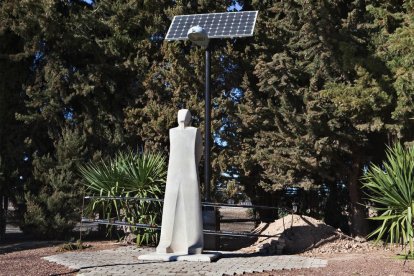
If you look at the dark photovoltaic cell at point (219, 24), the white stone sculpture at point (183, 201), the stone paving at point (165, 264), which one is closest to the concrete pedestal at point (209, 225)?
the stone paving at point (165, 264)

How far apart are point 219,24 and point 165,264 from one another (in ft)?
19.1

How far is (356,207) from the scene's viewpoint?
1375 cm

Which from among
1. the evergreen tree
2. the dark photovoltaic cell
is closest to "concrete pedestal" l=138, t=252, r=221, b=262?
the dark photovoltaic cell

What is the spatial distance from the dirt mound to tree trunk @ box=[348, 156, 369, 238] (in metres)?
1.35

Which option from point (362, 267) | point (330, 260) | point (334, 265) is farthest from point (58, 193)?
point (362, 267)

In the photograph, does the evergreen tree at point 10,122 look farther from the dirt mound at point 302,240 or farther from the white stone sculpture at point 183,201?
the dirt mound at point 302,240

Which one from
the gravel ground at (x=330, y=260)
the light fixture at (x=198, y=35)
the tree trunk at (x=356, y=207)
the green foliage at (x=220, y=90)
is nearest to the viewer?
Result: the gravel ground at (x=330, y=260)

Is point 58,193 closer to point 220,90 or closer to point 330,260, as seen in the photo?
point 220,90

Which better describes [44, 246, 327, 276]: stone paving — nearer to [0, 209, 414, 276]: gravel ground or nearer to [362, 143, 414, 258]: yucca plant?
[0, 209, 414, 276]: gravel ground

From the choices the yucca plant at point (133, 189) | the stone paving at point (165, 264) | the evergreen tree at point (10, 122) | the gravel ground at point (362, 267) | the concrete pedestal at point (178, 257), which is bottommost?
the gravel ground at point (362, 267)

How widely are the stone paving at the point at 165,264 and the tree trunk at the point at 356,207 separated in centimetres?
406

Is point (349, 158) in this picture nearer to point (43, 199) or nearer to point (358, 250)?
point (358, 250)

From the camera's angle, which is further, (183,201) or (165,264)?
(183,201)

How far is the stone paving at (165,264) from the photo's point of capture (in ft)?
26.2
